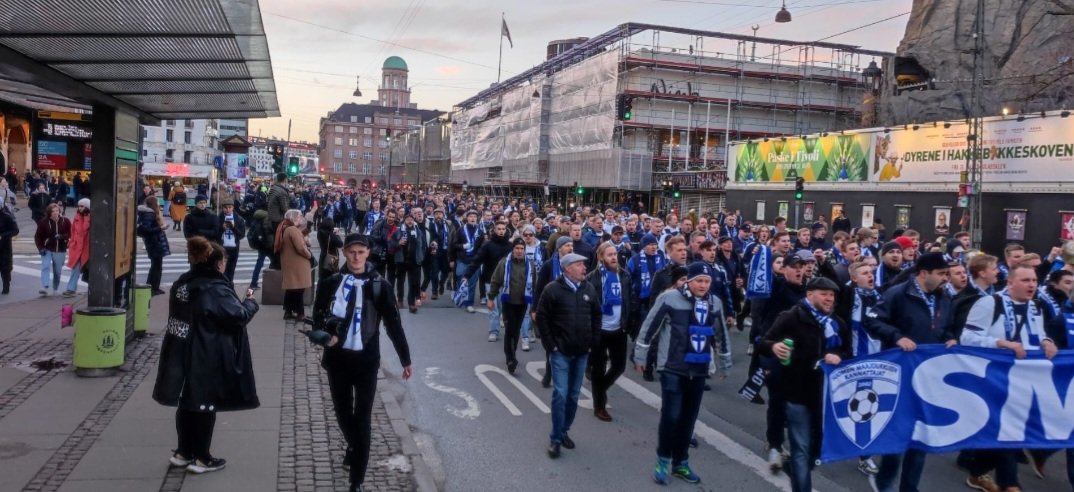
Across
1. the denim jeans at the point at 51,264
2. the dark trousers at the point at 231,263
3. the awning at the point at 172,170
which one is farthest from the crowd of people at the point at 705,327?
the awning at the point at 172,170

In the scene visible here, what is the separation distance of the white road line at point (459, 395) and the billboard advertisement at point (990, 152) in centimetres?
2249

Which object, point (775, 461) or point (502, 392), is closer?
point (775, 461)

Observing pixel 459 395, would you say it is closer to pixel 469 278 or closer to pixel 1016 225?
pixel 469 278

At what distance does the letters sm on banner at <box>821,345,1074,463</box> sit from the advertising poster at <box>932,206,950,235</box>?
25287 millimetres

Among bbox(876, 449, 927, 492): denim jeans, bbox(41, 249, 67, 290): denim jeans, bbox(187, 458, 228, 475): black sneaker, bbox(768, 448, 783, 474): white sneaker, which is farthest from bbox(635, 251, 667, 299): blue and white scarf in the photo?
bbox(41, 249, 67, 290): denim jeans

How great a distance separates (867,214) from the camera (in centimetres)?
3372

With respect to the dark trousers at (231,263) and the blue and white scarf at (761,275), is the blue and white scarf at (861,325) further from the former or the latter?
the dark trousers at (231,263)

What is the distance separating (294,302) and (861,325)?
28.9 feet

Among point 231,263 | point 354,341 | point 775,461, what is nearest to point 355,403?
point 354,341

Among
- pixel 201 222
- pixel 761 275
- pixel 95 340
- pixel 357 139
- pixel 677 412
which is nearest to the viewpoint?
pixel 677 412

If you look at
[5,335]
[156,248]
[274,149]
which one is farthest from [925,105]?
[5,335]

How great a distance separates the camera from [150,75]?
28.0ft

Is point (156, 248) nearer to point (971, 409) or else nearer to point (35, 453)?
point (35, 453)

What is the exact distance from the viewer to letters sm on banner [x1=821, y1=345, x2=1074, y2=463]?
607 centimetres
